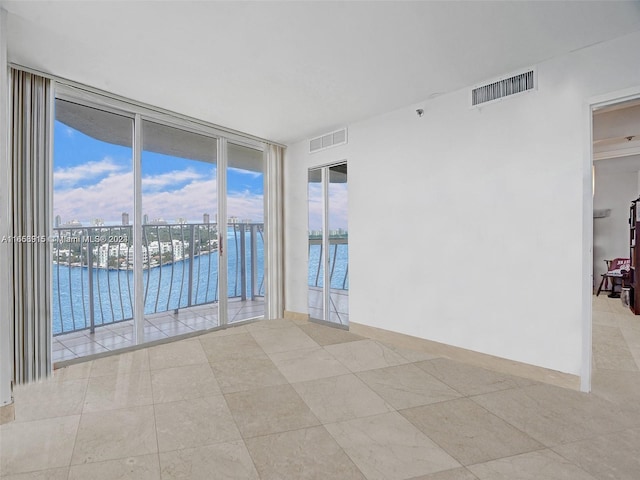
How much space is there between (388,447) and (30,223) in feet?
9.51

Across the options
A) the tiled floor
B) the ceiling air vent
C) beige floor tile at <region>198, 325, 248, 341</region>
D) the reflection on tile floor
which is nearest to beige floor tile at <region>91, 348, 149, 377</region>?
the tiled floor

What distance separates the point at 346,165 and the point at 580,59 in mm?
2333

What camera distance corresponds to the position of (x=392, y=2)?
6.18 feet

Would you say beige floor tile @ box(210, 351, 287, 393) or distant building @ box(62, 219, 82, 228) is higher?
distant building @ box(62, 219, 82, 228)

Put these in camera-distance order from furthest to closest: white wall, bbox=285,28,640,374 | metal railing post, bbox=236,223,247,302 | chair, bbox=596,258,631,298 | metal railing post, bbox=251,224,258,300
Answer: chair, bbox=596,258,631,298, metal railing post, bbox=251,224,258,300, metal railing post, bbox=236,223,247,302, white wall, bbox=285,28,640,374

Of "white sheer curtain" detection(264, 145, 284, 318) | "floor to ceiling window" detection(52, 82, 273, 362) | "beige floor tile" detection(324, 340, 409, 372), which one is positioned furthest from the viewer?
"white sheer curtain" detection(264, 145, 284, 318)

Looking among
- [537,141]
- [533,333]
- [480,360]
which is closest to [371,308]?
[480,360]

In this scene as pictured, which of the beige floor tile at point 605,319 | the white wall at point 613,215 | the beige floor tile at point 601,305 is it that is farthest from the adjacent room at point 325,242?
the white wall at point 613,215

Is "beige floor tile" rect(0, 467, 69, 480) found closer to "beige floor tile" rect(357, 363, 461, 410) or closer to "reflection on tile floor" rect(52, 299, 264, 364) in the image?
"reflection on tile floor" rect(52, 299, 264, 364)

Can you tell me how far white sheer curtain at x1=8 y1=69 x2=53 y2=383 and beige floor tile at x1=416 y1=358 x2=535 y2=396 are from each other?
304 centimetres

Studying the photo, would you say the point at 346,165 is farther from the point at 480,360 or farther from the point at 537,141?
the point at 480,360

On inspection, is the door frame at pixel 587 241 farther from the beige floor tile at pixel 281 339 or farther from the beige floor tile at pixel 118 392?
the beige floor tile at pixel 118 392

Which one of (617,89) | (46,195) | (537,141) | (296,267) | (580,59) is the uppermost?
(580,59)

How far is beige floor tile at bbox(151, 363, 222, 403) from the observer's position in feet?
8.05
